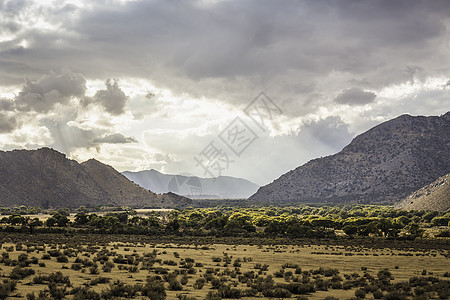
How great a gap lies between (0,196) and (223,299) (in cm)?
18218

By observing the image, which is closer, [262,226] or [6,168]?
[262,226]

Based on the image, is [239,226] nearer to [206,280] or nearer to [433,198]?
[206,280]

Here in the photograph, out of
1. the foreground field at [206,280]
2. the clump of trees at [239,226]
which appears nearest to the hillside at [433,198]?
the clump of trees at [239,226]

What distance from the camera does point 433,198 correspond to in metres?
142

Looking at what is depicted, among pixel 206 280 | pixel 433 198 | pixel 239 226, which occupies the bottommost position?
pixel 206 280

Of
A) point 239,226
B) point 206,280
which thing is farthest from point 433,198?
point 206,280

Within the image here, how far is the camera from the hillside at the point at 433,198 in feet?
440

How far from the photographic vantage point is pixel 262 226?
9419 cm

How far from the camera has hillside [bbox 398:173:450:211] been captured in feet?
440

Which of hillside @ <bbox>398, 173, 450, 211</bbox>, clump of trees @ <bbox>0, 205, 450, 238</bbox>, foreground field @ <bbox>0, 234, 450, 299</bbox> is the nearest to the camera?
foreground field @ <bbox>0, 234, 450, 299</bbox>

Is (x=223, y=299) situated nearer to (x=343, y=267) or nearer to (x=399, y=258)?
(x=343, y=267)

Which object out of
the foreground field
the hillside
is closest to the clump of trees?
the foreground field

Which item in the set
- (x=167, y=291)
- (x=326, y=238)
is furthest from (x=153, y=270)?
(x=326, y=238)

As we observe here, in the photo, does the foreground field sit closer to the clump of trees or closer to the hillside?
the clump of trees
